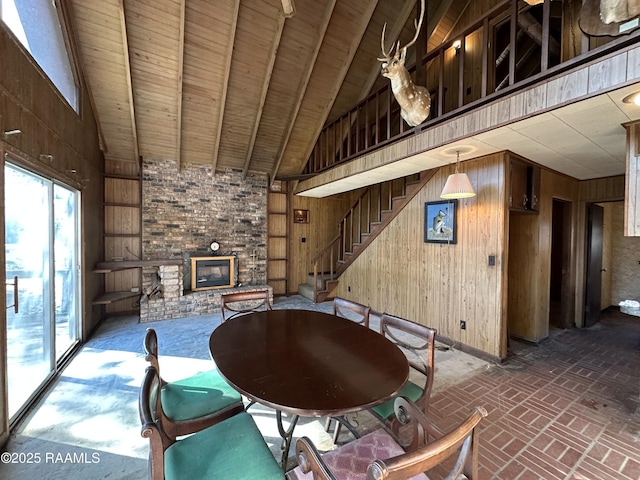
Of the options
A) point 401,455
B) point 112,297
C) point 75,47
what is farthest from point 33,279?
point 401,455

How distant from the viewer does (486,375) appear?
122 inches

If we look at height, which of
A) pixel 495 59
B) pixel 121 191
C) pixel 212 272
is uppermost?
pixel 495 59

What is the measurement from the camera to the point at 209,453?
1309mm

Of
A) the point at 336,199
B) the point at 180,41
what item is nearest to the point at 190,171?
the point at 180,41

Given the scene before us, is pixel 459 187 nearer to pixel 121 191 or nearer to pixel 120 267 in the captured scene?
pixel 120 267

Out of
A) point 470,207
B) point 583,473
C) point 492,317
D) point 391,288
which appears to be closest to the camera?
point 583,473

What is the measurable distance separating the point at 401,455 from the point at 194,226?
6.22 m

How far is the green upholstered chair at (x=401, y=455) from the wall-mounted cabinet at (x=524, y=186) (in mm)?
3242

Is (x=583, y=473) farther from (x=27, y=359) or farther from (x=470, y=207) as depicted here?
(x=27, y=359)

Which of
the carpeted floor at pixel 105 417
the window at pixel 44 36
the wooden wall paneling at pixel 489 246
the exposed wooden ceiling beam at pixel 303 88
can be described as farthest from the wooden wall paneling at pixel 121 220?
the wooden wall paneling at pixel 489 246

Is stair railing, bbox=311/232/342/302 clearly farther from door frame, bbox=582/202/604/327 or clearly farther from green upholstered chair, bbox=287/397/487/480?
door frame, bbox=582/202/604/327

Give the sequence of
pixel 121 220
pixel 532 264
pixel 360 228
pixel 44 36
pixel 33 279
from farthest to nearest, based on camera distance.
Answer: pixel 360 228 → pixel 121 220 → pixel 532 264 → pixel 44 36 → pixel 33 279

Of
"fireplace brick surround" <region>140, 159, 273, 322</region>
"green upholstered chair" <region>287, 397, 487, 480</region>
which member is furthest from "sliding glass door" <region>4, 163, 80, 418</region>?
"green upholstered chair" <region>287, 397, 487, 480</region>

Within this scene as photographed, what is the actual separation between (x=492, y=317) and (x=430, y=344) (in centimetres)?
214
